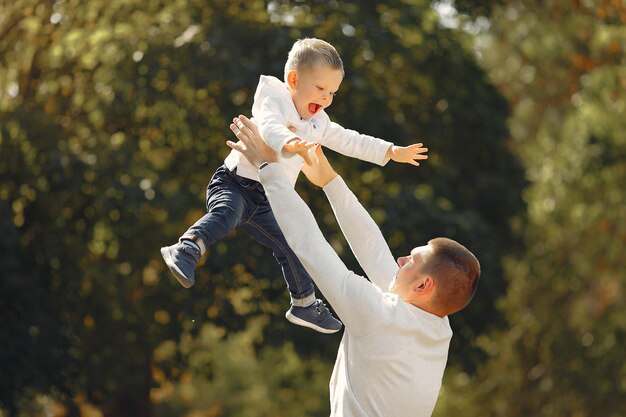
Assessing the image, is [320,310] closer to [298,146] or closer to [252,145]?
[252,145]

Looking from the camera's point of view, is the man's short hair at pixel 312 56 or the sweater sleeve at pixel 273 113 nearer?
the sweater sleeve at pixel 273 113

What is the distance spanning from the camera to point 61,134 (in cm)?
1455

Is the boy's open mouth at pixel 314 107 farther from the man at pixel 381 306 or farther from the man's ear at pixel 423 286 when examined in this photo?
the man's ear at pixel 423 286

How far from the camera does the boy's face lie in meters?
4.52

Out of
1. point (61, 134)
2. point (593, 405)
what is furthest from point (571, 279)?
point (61, 134)

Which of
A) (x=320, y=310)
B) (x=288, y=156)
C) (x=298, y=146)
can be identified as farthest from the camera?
(x=320, y=310)

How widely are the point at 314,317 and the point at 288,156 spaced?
0.94m

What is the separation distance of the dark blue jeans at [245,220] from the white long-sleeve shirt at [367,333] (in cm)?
30

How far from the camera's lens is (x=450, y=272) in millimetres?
4508

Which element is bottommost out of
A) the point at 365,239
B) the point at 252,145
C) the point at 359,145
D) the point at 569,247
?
the point at 569,247

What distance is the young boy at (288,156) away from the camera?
4.50 m

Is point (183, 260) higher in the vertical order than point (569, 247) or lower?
higher

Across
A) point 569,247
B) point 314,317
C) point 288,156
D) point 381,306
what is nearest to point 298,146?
point 288,156

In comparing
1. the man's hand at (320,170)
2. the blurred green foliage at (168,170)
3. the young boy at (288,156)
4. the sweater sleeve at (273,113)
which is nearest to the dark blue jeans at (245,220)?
the young boy at (288,156)
